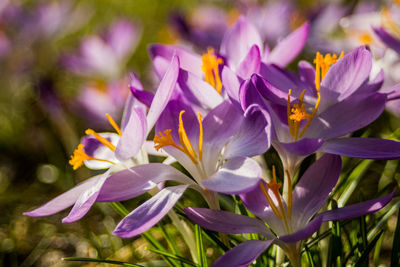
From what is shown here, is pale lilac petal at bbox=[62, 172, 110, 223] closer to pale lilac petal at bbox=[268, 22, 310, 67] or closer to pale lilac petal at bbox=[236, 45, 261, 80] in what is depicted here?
pale lilac petal at bbox=[236, 45, 261, 80]

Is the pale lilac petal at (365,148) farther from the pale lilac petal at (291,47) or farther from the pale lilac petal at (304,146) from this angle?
the pale lilac petal at (291,47)

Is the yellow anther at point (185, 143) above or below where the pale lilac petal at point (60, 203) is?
above

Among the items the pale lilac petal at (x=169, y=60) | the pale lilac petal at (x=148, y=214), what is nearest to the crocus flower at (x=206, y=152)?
the pale lilac petal at (x=148, y=214)

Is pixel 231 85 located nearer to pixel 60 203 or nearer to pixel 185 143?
pixel 185 143

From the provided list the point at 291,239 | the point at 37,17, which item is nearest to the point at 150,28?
the point at 37,17

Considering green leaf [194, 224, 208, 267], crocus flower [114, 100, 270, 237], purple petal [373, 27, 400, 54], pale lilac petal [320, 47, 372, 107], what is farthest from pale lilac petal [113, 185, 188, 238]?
purple petal [373, 27, 400, 54]

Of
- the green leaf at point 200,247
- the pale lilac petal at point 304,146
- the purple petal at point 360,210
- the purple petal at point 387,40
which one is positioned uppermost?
the purple petal at point 387,40

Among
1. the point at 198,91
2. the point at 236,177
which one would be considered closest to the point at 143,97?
the point at 198,91
